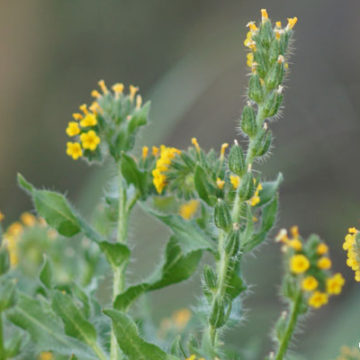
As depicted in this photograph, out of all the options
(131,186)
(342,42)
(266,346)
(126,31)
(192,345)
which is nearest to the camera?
(192,345)

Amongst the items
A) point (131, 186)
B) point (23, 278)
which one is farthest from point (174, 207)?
point (23, 278)

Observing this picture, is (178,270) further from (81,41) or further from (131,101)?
(81,41)

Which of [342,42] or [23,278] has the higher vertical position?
[342,42]

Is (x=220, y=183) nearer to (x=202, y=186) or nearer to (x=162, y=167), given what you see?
(x=202, y=186)

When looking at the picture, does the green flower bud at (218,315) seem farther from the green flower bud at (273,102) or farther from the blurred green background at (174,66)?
the blurred green background at (174,66)

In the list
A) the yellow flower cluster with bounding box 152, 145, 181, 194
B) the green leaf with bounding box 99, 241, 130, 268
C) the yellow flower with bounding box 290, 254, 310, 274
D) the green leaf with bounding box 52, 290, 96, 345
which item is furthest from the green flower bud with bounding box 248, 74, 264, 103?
the green leaf with bounding box 52, 290, 96, 345

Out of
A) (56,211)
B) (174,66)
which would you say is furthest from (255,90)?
(174,66)

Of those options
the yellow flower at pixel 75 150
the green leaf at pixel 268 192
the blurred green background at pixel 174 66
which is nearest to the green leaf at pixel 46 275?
the yellow flower at pixel 75 150

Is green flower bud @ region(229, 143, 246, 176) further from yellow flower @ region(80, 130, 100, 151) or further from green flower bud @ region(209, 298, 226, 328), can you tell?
yellow flower @ region(80, 130, 100, 151)
